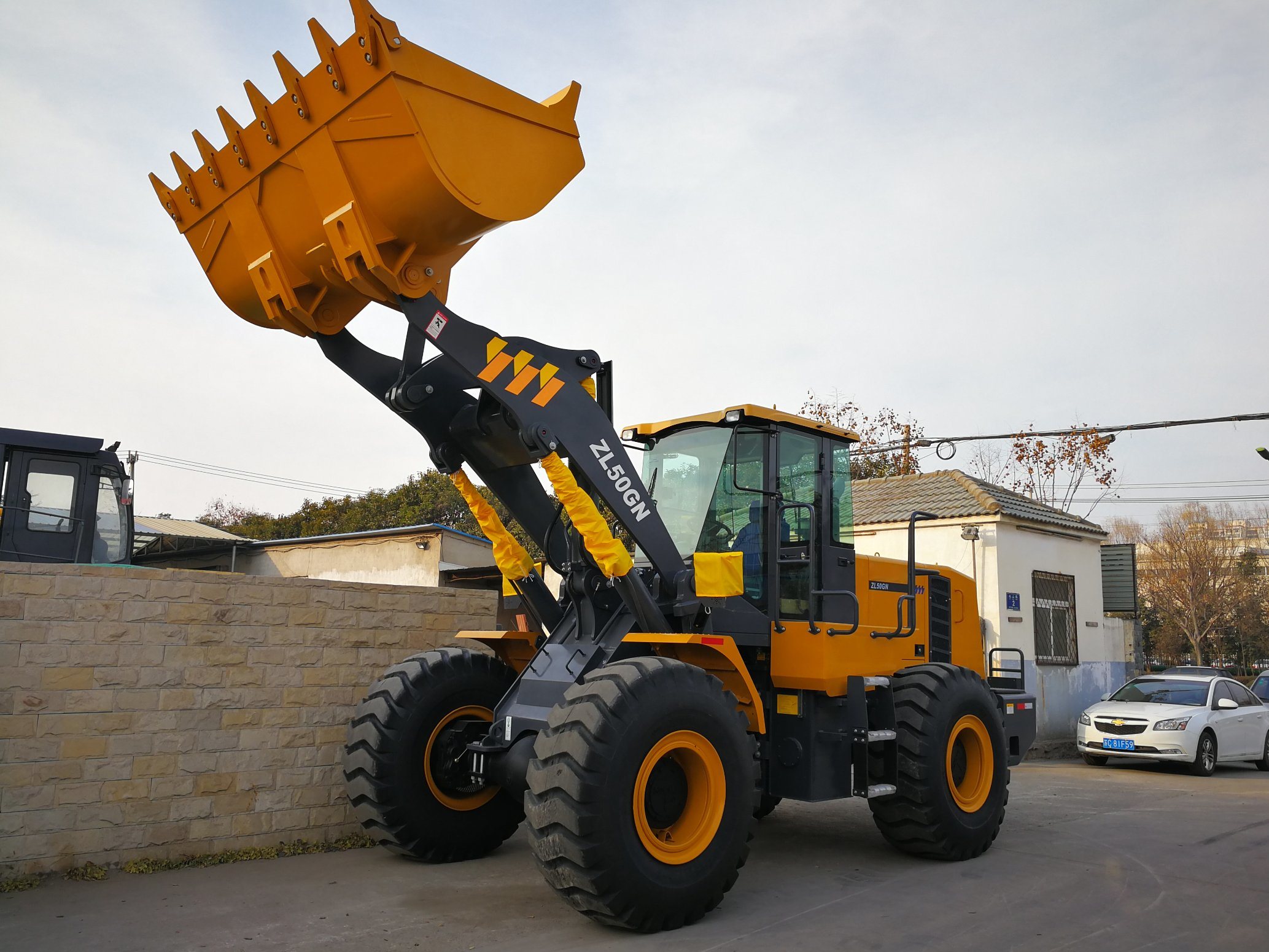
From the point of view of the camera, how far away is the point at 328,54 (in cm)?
521

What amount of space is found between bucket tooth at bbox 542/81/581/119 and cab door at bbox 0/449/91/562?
8104mm

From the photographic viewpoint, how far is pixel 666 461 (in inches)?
294

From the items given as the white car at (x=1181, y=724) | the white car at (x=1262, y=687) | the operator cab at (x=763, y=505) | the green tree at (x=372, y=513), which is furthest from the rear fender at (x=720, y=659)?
the green tree at (x=372, y=513)

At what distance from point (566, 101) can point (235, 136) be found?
75.8 inches

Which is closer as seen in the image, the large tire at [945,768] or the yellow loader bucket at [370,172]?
the yellow loader bucket at [370,172]

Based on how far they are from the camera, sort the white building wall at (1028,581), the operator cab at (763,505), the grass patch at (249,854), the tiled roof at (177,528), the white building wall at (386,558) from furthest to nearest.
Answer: the tiled roof at (177,528) → the white building wall at (386,558) → the white building wall at (1028,581) → the operator cab at (763,505) → the grass patch at (249,854)

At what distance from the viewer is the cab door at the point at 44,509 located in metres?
10.6

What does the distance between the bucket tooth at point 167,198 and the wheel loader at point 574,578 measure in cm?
3

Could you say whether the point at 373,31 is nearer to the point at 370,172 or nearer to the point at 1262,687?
the point at 370,172

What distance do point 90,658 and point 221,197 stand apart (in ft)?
10.3

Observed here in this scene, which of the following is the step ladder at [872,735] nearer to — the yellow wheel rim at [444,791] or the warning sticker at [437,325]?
the yellow wheel rim at [444,791]

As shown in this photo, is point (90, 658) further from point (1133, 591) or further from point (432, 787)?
point (1133, 591)

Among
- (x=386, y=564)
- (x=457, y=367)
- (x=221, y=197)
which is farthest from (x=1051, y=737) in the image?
(x=221, y=197)

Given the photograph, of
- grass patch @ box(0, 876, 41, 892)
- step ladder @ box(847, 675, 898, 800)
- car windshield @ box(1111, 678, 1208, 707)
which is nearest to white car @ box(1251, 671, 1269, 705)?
car windshield @ box(1111, 678, 1208, 707)
